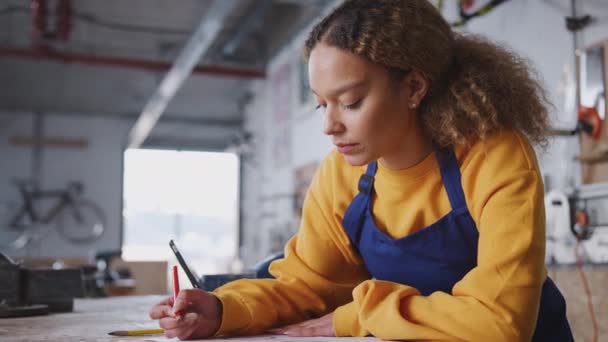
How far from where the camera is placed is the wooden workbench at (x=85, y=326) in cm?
107

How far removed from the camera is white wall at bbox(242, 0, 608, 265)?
10.6ft

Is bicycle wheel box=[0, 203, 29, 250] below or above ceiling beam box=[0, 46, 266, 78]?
below

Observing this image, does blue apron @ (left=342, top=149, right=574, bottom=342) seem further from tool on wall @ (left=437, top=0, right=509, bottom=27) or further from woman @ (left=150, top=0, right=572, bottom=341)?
tool on wall @ (left=437, top=0, right=509, bottom=27)

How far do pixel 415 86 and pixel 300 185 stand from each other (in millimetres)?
5899

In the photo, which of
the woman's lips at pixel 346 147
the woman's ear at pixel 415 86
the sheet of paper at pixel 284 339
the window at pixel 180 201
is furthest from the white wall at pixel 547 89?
the window at pixel 180 201

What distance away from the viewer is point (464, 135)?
1160mm

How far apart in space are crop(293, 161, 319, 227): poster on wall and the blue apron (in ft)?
17.4

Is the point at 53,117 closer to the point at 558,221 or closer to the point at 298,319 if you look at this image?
the point at 558,221

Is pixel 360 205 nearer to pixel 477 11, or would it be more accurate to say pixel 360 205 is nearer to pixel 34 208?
pixel 477 11

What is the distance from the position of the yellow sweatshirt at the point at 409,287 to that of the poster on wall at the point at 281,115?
20.2 feet

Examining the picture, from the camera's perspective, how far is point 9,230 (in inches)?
404

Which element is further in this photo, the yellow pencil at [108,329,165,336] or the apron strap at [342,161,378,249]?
the apron strap at [342,161,378,249]

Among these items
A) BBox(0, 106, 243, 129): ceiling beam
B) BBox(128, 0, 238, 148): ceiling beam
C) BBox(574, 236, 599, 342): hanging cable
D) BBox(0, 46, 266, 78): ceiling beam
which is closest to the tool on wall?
BBox(574, 236, 599, 342): hanging cable

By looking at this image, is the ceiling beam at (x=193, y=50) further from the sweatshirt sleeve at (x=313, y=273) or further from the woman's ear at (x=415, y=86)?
the woman's ear at (x=415, y=86)
